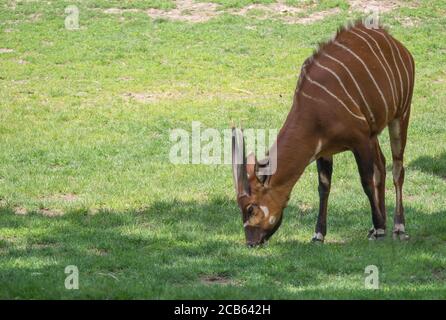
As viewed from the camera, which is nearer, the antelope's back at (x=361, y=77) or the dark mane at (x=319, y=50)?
the antelope's back at (x=361, y=77)

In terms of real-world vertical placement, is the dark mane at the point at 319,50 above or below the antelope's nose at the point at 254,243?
above

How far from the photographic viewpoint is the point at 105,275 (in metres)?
8.50

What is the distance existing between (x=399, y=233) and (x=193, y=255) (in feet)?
7.21

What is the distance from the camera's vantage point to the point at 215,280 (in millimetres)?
8523

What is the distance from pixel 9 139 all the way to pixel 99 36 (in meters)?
6.53

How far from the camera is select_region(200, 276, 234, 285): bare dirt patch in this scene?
8.43 m

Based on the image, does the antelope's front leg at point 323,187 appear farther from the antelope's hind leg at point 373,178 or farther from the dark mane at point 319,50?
the dark mane at point 319,50

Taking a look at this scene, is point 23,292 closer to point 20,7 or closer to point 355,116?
point 355,116

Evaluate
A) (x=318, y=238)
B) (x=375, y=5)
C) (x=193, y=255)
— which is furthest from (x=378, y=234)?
(x=375, y=5)

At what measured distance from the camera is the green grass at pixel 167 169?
8.53m

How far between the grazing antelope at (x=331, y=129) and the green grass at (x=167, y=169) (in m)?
0.39

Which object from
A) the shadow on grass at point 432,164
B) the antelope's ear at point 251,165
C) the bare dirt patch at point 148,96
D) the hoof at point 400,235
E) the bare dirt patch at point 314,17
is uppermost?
the antelope's ear at point 251,165

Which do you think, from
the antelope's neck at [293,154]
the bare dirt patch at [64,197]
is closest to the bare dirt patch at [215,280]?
the antelope's neck at [293,154]

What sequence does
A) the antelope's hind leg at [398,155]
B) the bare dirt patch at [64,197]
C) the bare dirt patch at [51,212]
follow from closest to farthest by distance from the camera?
the antelope's hind leg at [398,155]
the bare dirt patch at [51,212]
the bare dirt patch at [64,197]
